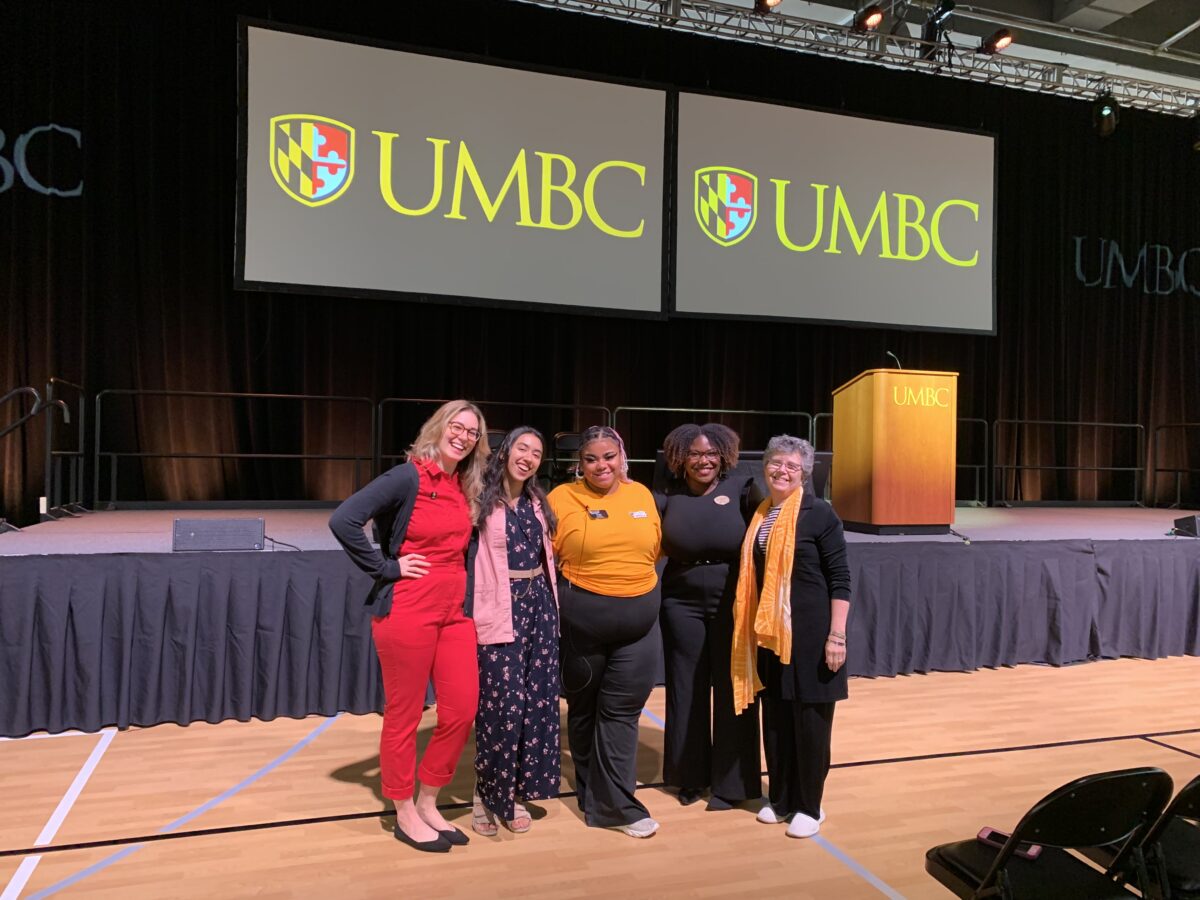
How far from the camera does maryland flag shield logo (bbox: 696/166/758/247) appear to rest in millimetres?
6875

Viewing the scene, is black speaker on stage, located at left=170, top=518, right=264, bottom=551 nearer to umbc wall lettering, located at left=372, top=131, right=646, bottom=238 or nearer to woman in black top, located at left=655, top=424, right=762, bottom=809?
woman in black top, located at left=655, top=424, right=762, bottom=809

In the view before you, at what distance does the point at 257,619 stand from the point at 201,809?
41.4 inches

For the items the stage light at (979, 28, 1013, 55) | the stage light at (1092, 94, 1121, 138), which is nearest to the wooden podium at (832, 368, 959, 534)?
the stage light at (979, 28, 1013, 55)

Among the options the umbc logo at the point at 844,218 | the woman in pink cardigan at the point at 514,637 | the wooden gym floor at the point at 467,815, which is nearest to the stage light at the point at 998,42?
the umbc logo at the point at 844,218

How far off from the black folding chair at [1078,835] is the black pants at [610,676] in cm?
97

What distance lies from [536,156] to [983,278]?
13.3 ft

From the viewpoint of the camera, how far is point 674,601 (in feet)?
9.27

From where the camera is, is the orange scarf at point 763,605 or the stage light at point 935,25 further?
the stage light at point 935,25

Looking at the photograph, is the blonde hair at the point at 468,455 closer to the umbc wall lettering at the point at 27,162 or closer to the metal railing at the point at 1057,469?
the umbc wall lettering at the point at 27,162

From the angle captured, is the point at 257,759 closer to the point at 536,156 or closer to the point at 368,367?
the point at 368,367

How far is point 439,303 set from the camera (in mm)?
6289

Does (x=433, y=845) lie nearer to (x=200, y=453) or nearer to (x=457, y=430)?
(x=457, y=430)

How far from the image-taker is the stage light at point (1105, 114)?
25.8 ft

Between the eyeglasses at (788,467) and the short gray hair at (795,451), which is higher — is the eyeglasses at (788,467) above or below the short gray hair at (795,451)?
below
